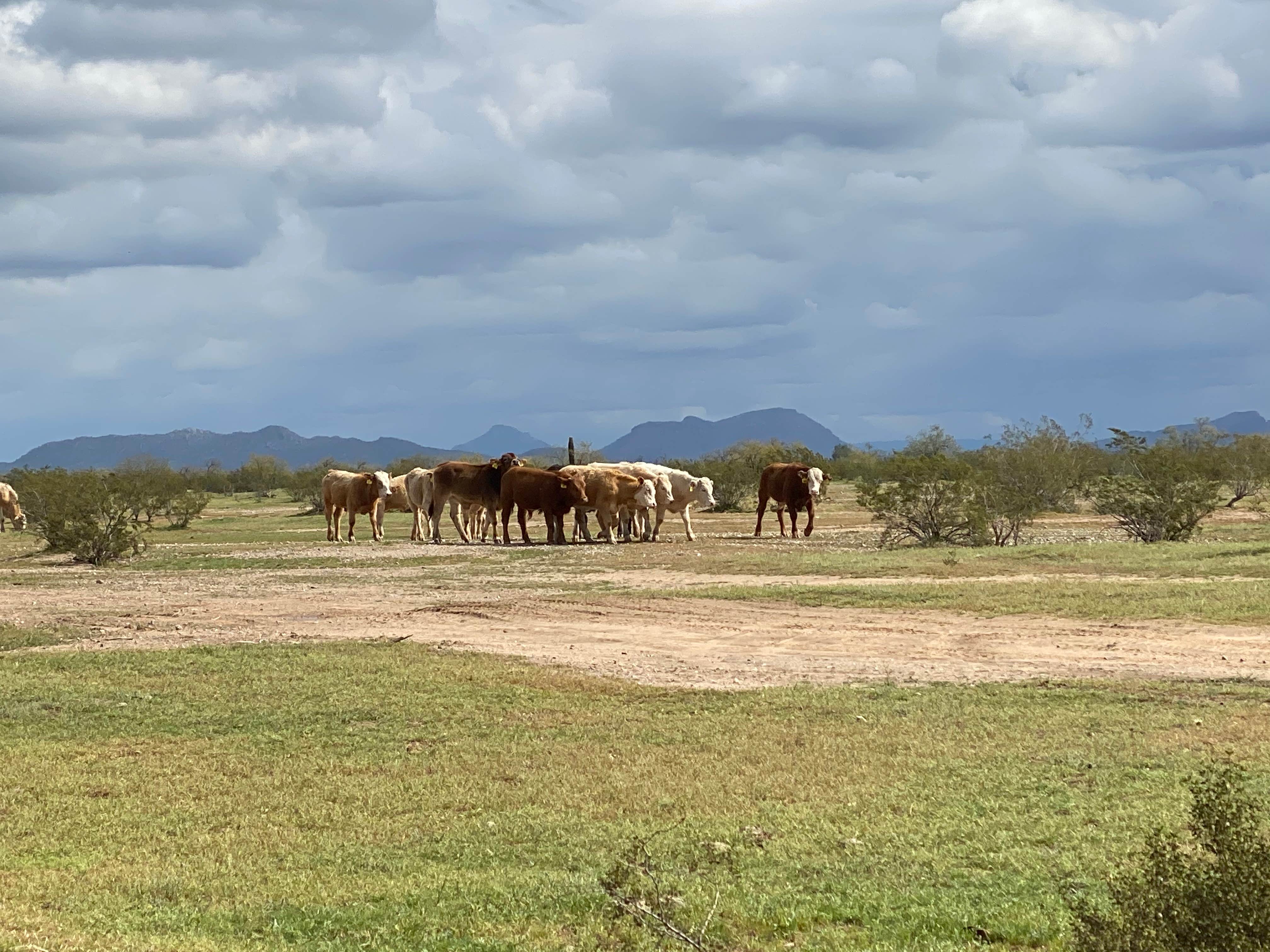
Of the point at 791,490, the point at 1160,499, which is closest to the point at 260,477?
the point at 791,490

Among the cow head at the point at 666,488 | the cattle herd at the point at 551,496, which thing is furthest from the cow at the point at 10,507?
the cow head at the point at 666,488

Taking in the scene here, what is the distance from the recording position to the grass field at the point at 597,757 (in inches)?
285

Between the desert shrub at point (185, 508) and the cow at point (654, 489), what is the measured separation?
689 inches

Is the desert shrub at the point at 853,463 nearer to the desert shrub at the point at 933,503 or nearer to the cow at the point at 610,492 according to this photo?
the cow at the point at 610,492

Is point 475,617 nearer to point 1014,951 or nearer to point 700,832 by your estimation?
point 700,832

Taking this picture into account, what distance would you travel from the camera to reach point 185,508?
4897 cm

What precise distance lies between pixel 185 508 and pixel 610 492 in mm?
19851

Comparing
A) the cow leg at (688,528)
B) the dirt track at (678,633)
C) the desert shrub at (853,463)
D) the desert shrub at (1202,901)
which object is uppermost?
the desert shrub at (853,463)

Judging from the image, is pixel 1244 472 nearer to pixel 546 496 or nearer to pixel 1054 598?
pixel 546 496

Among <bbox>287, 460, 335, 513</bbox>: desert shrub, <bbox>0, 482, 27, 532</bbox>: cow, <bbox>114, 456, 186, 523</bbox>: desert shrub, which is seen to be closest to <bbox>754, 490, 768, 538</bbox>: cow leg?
<bbox>114, 456, 186, 523</bbox>: desert shrub

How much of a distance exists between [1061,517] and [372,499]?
21414mm

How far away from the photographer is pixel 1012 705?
1275 cm

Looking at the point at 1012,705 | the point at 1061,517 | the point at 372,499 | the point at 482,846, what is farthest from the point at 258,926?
the point at 1061,517

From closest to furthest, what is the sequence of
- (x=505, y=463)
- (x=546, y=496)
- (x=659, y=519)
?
(x=546, y=496) → (x=659, y=519) → (x=505, y=463)
